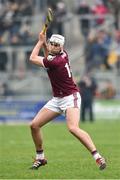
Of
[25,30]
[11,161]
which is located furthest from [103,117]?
[11,161]

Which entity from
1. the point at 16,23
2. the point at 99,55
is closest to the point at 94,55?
the point at 99,55

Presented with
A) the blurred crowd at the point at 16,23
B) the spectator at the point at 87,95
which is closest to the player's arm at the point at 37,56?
the spectator at the point at 87,95

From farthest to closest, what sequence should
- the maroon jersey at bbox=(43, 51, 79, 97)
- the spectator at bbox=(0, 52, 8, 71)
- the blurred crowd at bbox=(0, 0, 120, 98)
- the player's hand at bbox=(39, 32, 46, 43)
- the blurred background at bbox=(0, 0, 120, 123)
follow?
the spectator at bbox=(0, 52, 8, 71) → the blurred crowd at bbox=(0, 0, 120, 98) → the blurred background at bbox=(0, 0, 120, 123) → the player's hand at bbox=(39, 32, 46, 43) → the maroon jersey at bbox=(43, 51, 79, 97)

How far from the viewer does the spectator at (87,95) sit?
3092cm

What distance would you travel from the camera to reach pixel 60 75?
42.3ft

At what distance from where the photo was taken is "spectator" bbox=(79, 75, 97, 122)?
30.9 metres

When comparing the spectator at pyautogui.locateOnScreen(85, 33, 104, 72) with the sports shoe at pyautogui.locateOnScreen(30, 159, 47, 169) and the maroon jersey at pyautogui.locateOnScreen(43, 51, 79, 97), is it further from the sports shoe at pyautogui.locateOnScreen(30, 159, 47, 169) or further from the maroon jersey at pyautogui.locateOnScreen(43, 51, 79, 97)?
the maroon jersey at pyautogui.locateOnScreen(43, 51, 79, 97)

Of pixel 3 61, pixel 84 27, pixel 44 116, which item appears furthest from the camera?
pixel 84 27

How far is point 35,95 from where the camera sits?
108 ft

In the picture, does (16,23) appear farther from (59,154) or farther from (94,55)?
(59,154)

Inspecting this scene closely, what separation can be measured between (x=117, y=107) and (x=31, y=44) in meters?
4.69

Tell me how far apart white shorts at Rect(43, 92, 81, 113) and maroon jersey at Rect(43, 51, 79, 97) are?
0.07 meters

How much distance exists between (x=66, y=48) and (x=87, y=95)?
3360mm

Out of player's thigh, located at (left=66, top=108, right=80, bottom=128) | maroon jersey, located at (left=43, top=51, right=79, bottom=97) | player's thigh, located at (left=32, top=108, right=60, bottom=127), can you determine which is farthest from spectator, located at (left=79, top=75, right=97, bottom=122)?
player's thigh, located at (left=66, top=108, right=80, bottom=128)
